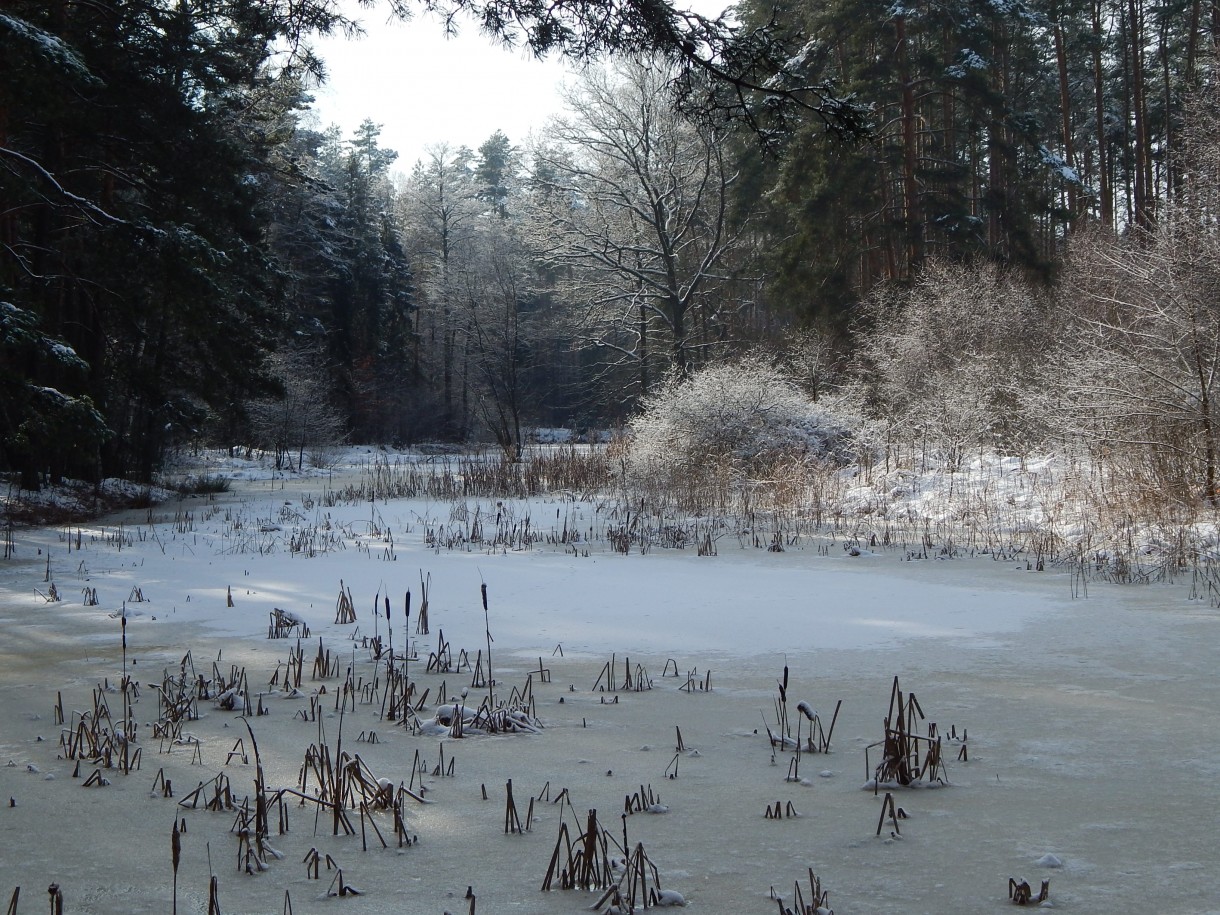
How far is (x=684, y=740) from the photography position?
4.03 m

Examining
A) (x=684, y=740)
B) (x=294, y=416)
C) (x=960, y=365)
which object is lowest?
(x=684, y=740)

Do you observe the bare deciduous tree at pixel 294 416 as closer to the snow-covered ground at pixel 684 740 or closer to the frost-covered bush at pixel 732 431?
the frost-covered bush at pixel 732 431

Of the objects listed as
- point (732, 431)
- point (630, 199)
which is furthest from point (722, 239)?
point (732, 431)

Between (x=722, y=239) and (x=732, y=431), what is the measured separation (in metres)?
13.8

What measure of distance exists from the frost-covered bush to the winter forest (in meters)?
0.06

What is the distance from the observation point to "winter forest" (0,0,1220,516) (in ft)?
35.6

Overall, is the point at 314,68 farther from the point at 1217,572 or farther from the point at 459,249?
the point at 459,249

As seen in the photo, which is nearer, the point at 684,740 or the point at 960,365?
the point at 684,740

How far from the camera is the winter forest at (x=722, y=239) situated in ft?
35.6

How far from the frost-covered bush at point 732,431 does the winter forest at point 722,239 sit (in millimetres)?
57

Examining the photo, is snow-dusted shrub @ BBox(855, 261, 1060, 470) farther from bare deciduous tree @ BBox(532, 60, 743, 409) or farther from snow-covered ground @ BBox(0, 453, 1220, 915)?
snow-covered ground @ BBox(0, 453, 1220, 915)

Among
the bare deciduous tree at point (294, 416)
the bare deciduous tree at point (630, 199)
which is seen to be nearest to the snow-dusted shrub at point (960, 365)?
the bare deciduous tree at point (630, 199)

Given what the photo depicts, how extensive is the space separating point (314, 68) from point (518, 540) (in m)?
5.82

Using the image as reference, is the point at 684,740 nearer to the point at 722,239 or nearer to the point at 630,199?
the point at 630,199
